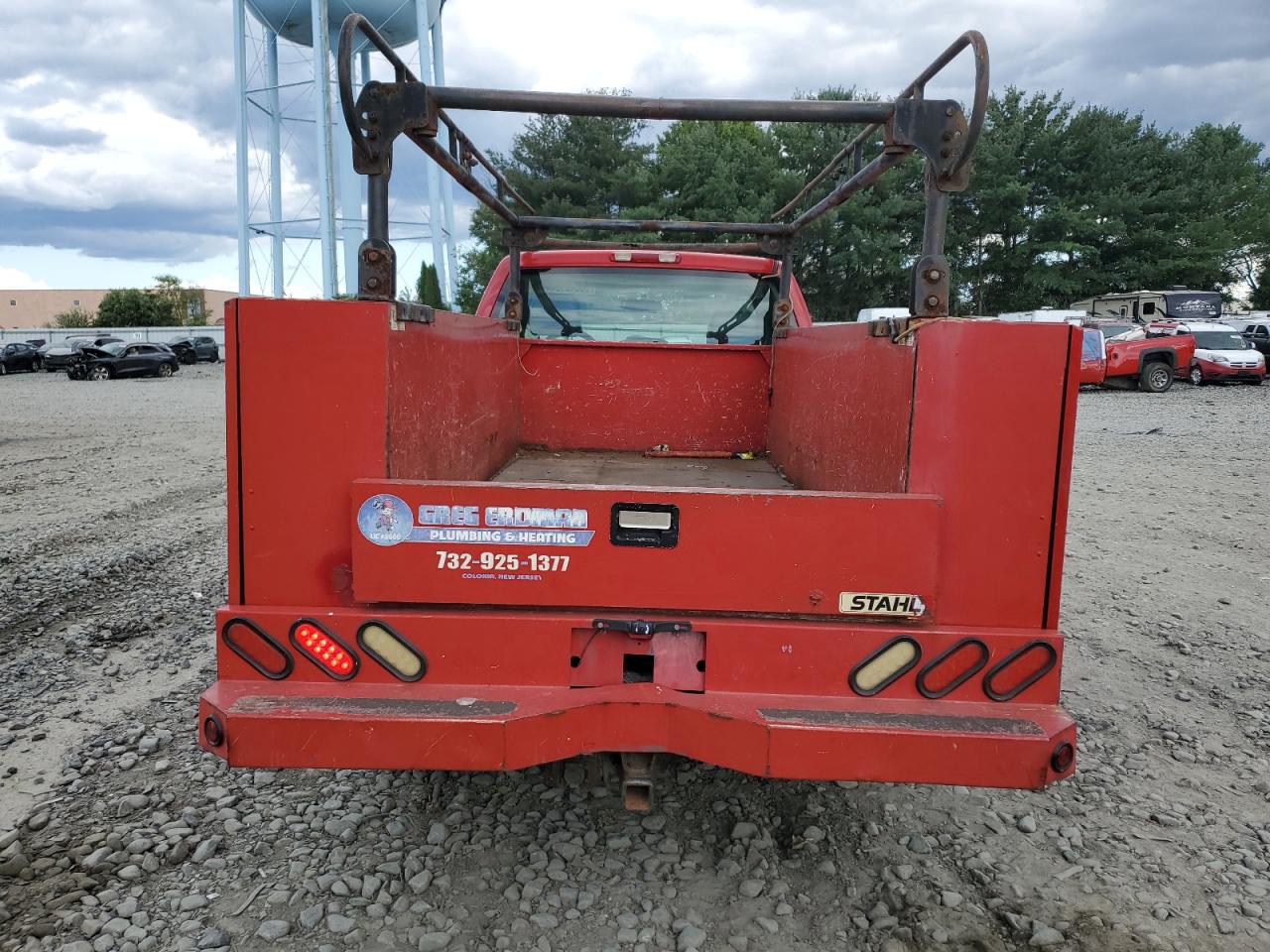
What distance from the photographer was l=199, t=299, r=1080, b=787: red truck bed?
230 centimetres

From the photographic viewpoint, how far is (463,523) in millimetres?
2379

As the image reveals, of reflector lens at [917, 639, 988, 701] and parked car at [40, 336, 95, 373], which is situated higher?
parked car at [40, 336, 95, 373]

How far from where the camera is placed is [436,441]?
304 cm

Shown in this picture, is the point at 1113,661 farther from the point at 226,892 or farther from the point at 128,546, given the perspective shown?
the point at 128,546

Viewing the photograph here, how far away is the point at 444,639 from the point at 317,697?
0.36 metres

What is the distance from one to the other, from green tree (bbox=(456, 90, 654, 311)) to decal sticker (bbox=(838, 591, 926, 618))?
35.1 m

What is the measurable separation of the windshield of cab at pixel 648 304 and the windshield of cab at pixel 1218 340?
24818 millimetres

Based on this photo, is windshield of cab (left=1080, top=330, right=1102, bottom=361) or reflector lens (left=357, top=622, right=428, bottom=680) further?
windshield of cab (left=1080, top=330, right=1102, bottom=361)

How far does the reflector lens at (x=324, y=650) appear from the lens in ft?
7.97

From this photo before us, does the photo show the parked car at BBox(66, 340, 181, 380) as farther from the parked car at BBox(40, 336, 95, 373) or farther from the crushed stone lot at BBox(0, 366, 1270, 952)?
the crushed stone lot at BBox(0, 366, 1270, 952)

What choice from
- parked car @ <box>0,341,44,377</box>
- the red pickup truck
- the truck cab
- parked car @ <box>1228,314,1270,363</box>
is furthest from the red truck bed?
parked car @ <box>0,341,44,377</box>

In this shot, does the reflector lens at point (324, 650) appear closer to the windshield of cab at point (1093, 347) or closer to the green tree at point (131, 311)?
the windshield of cab at point (1093, 347)

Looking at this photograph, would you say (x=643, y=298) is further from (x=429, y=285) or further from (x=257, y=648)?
(x=429, y=285)

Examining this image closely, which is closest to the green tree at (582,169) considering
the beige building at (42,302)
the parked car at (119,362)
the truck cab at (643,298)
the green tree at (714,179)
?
the green tree at (714,179)
